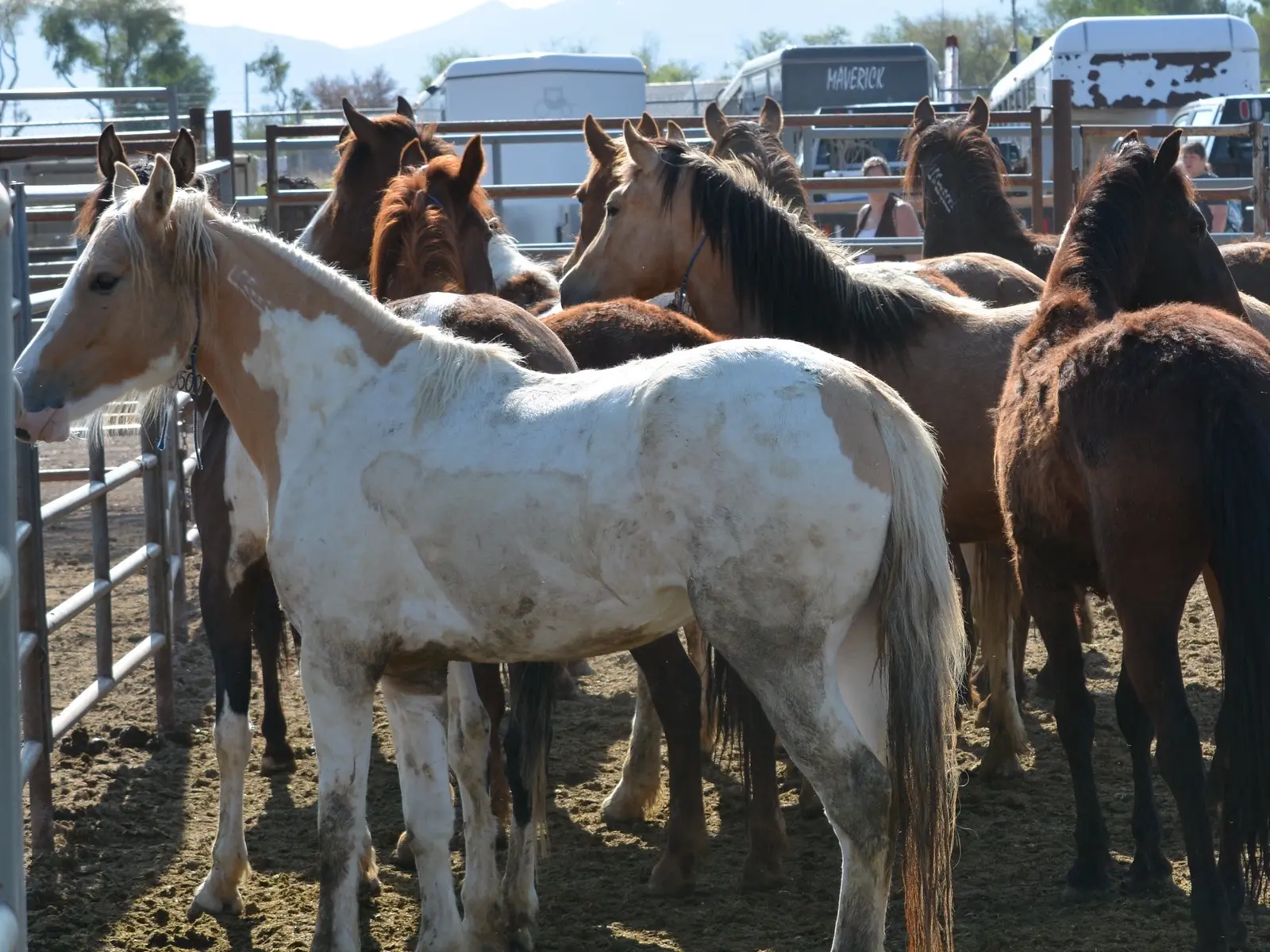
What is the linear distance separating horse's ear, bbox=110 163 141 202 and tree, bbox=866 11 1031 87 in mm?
55270

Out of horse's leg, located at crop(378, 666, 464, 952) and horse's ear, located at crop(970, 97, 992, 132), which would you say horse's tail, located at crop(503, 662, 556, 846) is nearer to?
horse's leg, located at crop(378, 666, 464, 952)

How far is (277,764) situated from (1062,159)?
22.4ft

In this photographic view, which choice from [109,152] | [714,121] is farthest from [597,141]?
[109,152]

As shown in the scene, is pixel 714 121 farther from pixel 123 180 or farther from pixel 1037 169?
pixel 123 180

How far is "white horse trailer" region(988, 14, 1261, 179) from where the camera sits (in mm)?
17281

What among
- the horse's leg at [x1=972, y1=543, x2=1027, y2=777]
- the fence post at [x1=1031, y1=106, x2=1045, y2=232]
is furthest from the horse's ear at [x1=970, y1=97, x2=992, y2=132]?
the horse's leg at [x1=972, y1=543, x2=1027, y2=777]

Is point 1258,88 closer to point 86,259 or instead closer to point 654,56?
point 86,259

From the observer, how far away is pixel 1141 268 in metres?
4.84

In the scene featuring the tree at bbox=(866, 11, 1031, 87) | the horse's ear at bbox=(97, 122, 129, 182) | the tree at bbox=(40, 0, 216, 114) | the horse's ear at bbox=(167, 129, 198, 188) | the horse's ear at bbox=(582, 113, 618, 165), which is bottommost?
the horse's ear at bbox=(167, 129, 198, 188)

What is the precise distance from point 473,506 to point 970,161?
507cm

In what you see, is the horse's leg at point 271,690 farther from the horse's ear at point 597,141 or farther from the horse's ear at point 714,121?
the horse's ear at point 714,121

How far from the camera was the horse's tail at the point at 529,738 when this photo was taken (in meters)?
3.83

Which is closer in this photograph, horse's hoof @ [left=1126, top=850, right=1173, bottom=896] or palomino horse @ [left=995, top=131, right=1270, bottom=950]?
palomino horse @ [left=995, top=131, right=1270, bottom=950]

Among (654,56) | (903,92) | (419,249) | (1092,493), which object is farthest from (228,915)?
(654,56)
